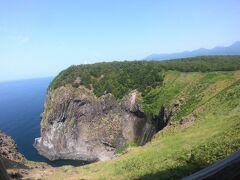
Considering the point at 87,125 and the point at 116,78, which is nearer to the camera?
the point at 87,125

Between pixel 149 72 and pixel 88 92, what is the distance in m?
30.9

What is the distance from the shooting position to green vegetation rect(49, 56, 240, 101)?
13950cm

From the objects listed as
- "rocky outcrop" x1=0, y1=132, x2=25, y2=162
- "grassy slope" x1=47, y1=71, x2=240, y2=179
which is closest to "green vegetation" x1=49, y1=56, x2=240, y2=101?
"grassy slope" x1=47, y1=71, x2=240, y2=179

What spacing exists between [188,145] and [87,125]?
348 feet

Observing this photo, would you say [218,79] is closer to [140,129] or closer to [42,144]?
[140,129]

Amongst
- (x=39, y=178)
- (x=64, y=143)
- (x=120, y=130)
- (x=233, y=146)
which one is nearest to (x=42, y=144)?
(x=64, y=143)

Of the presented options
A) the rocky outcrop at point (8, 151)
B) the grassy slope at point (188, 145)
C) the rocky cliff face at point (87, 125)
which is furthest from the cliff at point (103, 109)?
the rocky outcrop at point (8, 151)

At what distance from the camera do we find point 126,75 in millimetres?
153750

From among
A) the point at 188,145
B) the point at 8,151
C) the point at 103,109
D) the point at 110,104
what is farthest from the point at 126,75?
the point at 188,145

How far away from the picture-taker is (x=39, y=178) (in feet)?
125

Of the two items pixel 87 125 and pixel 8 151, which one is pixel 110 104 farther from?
pixel 8 151

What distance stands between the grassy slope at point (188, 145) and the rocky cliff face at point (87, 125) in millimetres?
19564

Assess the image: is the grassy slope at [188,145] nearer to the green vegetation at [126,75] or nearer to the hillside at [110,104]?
the hillside at [110,104]

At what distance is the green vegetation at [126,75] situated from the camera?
139500 millimetres
